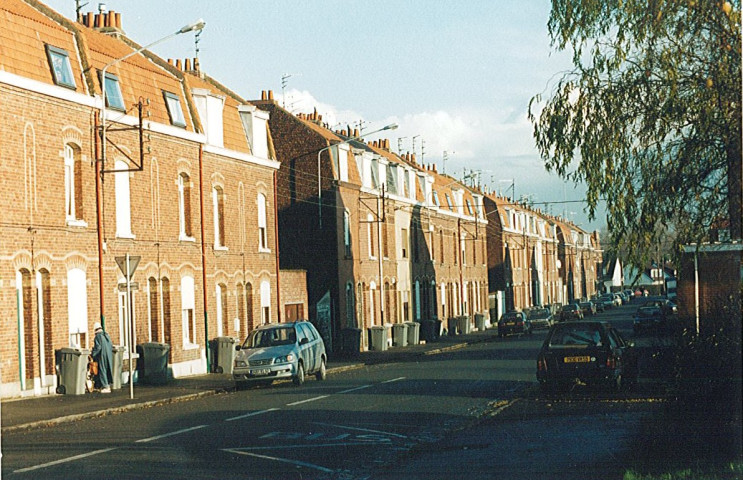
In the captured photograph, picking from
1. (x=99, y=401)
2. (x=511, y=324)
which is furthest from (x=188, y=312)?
(x=511, y=324)

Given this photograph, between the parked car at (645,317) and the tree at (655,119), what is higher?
the tree at (655,119)

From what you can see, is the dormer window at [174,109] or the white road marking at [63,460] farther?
the dormer window at [174,109]

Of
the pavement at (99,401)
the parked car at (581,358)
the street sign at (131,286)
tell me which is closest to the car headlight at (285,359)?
the pavement at (99,401)

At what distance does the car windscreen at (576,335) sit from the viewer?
22562 millimetres

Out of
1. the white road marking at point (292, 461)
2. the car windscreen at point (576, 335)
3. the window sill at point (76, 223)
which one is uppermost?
the window sill at point (76, 223)

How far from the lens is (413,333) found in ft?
194

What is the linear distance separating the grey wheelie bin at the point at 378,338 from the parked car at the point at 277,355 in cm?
2195

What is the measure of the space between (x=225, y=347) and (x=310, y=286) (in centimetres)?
1628

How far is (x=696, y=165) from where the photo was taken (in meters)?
15.7

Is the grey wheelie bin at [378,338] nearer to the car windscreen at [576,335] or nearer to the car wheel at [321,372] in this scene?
the car wheel at [321,372]

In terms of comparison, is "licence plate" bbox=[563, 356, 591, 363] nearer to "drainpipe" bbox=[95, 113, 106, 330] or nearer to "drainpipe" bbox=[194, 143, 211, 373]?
"drainpipe" bbox=[95, 113, 106, 330]

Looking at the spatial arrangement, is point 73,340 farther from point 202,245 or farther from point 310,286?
point 310,286

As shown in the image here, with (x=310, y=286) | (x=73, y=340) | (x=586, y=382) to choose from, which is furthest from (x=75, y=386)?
(x=310, y=286)

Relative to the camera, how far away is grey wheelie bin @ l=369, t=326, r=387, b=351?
172 ft
